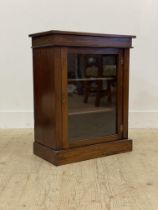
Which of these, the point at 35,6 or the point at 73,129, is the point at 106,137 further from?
the point at 35,6

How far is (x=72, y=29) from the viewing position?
10.2 ft

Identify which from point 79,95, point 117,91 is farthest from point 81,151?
point 117,91

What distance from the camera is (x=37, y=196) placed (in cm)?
164

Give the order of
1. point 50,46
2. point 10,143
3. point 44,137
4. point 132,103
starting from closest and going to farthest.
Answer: point 50,46
point 44,137
point 10,143
point 132,103

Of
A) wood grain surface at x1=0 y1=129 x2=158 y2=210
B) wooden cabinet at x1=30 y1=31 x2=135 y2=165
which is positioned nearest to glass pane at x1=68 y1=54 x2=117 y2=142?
wooden cabinet at x1=30 y1=31 x2=135 y2=165

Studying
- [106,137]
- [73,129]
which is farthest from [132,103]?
[73,129]

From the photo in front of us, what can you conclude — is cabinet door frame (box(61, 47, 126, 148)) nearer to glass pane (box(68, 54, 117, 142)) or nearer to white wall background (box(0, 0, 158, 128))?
glass pane (box(68, 54, 117, 142))

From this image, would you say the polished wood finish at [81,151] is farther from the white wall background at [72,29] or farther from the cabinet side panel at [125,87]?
the white wall background at [72,29]

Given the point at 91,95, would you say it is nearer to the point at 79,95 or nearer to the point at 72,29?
the point at 79,95

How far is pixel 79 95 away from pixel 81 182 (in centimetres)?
63

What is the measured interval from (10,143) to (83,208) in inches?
51.7

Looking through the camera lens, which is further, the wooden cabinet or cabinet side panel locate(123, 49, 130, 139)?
cabinet side panel locate(123, 49, 130, 139)

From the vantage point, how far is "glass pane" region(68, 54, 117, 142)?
2168mm

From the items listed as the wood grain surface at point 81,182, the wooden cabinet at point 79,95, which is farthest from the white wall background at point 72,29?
the wooden cabinet at point 79,95
